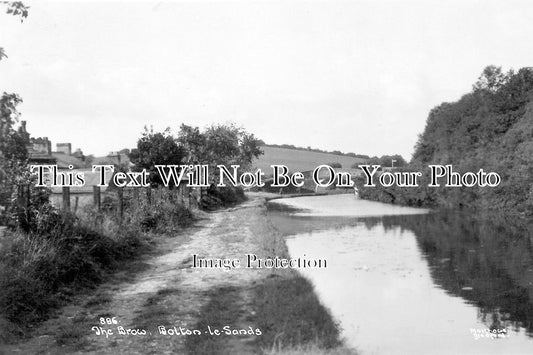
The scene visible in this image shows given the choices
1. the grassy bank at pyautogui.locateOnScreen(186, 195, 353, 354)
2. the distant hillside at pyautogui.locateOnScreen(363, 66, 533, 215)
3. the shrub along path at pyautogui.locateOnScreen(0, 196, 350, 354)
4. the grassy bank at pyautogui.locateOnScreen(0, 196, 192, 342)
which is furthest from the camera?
the distant hillside at pyautogui.locateOnScreen(363, 66, 533, 215)

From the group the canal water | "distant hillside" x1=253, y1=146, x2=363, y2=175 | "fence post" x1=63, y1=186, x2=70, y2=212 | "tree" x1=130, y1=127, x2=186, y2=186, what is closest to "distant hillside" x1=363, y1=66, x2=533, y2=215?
"distant hillside" x1=253, y1=146, x2=363, y2=175

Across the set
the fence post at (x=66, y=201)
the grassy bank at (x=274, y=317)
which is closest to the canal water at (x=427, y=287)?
the grassy bank at (x=274, y=317)

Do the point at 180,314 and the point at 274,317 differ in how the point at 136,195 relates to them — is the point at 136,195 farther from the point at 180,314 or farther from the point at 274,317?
the point at 274,317

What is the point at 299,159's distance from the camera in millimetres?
52500

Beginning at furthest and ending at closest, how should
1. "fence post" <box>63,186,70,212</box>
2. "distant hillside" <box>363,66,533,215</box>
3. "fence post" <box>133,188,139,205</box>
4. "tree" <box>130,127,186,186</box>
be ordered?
"distant hillside" <box>363,66,533,215</box>
"tree" <box>130,127,186,186</box>
"fence post" <box>133,188,139,205</box>
"fence post" <box>63,186,70,212</box>

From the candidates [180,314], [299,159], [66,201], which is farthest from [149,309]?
[299,159]

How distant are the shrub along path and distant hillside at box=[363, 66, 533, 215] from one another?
81.8ft

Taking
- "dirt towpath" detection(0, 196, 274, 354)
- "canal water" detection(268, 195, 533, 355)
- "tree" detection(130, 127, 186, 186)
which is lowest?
"canal water" detection(268, 195, 533, 355)

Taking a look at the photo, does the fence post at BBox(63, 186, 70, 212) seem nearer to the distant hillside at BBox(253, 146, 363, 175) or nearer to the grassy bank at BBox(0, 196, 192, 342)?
the grassy bank at BBox(0, 196, 192, 342)

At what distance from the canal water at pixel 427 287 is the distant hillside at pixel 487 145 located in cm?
977

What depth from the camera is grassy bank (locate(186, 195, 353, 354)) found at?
22.3 feet

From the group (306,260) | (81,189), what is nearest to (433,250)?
(306,260)

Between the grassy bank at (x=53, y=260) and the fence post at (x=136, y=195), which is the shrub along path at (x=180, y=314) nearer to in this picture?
the grassy bank at (x=53, y=260)

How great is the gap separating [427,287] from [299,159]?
130ft
